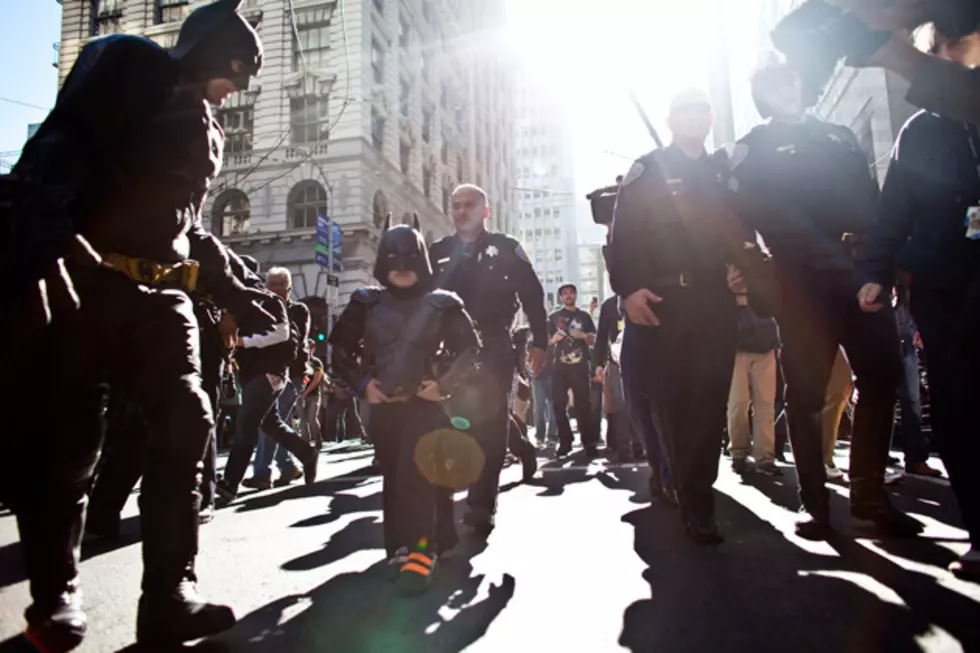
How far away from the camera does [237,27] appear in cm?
227

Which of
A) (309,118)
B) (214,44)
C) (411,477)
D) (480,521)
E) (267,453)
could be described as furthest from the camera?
(309,118)

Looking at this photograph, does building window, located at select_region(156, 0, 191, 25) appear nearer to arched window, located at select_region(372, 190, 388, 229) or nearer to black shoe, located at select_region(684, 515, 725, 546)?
arched window, located at select_region(372, 190, 388, 229)

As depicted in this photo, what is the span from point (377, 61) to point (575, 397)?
2507 centimetres

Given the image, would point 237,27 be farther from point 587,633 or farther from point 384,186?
point 384,186

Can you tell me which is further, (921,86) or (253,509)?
(253,509)

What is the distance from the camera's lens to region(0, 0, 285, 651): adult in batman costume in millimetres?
1807

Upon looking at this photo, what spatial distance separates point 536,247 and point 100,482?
110341 millimetres

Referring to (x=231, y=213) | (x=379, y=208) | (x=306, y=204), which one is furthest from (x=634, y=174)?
(x=231, y=213)

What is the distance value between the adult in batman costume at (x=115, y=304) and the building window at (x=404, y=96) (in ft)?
101

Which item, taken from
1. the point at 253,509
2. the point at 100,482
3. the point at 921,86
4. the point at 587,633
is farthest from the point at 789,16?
the point at 253,509

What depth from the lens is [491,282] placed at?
421 centimetres

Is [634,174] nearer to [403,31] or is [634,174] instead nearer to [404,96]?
[404,96]

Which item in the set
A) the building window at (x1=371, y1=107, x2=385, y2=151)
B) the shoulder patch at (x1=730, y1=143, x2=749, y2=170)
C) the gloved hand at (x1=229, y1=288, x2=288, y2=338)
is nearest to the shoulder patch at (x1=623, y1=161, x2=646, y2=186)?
the shoulder patch at (x1=730, y1=143, x2=749, y2=170)

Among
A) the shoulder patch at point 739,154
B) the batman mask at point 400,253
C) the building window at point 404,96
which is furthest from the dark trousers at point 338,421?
the building window at point 404,96
